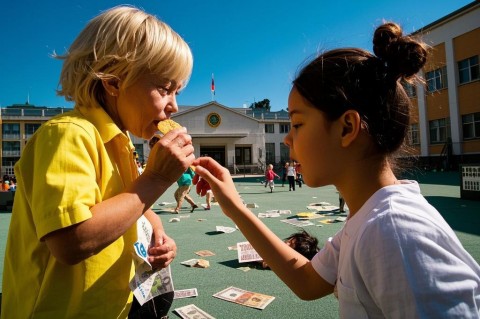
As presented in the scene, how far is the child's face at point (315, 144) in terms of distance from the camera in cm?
120

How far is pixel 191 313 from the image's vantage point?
2.80 meters

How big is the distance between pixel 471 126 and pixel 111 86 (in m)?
27.0

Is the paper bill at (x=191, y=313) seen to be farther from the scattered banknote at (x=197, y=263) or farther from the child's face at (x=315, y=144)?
the child's face at (x=315, y=144)

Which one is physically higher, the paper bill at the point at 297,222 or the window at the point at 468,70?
the window at the point at 468,70

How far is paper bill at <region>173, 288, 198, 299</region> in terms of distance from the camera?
10.5 feet

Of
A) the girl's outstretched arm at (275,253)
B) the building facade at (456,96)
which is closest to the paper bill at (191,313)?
the girl's outstretched arm at (275,253)

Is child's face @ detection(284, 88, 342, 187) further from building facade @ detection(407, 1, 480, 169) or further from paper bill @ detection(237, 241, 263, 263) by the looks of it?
building facade @ detection(407, 1, 480, 169)

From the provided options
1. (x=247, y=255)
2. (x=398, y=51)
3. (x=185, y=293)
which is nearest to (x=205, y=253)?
(x=247, y=255)

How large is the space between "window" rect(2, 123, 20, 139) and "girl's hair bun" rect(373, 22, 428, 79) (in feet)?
193

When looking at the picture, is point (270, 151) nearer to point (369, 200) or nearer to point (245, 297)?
point (245, 297)

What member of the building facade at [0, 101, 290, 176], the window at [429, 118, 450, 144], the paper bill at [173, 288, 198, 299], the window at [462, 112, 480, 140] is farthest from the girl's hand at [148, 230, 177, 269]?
the building facade at [0, 101, 290, 176]

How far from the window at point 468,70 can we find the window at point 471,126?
259cm

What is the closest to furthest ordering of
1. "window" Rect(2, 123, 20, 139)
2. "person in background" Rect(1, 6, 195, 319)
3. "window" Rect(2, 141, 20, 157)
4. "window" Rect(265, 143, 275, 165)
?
"person in background" Rect(1, 6, 195, 319), "window" Rect(2, 141, 20, 157), "window" Rect(2, 123, 20, 139), "window" Rect(265, 143, 275, 165)

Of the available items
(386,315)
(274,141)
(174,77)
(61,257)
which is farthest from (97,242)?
(274,141)
